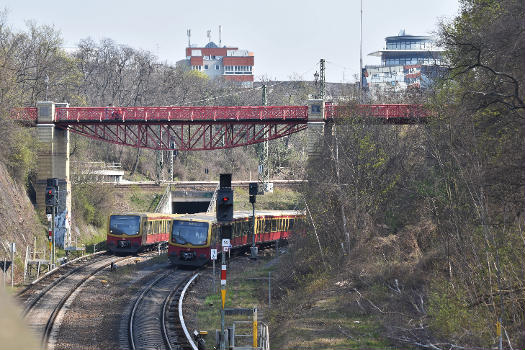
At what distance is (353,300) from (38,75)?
128ft

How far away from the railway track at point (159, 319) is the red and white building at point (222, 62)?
5372 inches

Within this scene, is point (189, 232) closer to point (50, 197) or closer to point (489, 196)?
point (50, 197)

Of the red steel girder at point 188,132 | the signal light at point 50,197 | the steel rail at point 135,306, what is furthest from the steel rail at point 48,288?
the red steel girder at point 188,132

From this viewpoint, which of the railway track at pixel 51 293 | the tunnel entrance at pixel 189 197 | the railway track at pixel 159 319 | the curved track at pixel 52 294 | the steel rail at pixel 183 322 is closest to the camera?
the steel rail at pixel 183 322

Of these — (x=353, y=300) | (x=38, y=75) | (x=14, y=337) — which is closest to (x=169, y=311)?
(x=353, y=300)

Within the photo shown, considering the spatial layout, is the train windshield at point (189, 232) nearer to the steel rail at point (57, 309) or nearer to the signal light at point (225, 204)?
the steel rail at point (57, 309)

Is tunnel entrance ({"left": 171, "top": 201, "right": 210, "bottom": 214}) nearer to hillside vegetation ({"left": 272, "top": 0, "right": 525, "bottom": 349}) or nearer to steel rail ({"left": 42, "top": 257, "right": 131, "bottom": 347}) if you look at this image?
steel rail ({"left": 42, "top": 257, "right": 131, "bottom": 347})

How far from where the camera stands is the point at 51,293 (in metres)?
24.5

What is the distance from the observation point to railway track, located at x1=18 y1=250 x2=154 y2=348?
18844 millimetres

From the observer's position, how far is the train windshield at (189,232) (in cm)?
3200

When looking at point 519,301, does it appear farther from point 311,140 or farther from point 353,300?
point 311,140

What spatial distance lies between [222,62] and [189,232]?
140698 mm

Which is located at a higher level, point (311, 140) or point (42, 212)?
point (311, 140)

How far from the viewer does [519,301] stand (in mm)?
13141
